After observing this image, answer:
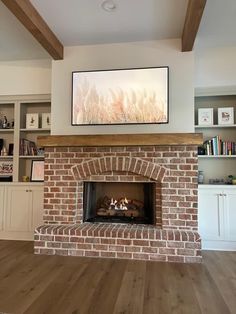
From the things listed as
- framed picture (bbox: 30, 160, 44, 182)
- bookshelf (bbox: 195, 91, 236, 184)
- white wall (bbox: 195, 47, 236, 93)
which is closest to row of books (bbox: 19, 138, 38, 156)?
framed picture (bbox: 30, 160, 44, 182)

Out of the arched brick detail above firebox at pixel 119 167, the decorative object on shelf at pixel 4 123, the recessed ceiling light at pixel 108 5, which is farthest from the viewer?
the decorative object on shelf at pixel 4 123

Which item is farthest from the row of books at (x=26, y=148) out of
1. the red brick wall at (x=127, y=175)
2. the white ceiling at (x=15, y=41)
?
the white ceiling at (x=15, y=41)

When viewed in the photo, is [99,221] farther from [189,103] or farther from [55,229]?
[189,103]

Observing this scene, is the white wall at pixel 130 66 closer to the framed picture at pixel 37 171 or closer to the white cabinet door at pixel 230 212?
the framed picture at pixel 37 171

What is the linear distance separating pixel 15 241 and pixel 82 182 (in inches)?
53.0

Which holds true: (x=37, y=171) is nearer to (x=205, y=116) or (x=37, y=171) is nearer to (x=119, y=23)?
(x=119, y=23)

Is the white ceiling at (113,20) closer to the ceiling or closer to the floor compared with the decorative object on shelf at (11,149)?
closer to the ceiling

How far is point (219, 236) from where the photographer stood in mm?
3203

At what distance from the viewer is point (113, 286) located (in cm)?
213

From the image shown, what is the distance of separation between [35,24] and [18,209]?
2455mm

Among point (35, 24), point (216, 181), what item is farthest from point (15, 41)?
point (216, 181)

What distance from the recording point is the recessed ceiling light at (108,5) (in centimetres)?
243

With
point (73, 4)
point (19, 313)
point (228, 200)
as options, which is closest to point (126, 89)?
point (73, 4)

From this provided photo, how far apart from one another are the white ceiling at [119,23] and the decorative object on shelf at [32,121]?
92 cm
